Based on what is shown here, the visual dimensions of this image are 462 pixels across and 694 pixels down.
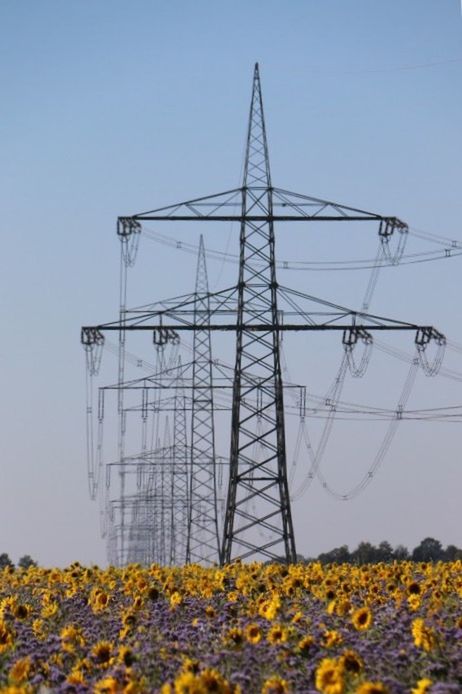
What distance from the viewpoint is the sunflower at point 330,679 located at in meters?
9.51

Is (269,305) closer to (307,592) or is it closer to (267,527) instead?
(267,527)

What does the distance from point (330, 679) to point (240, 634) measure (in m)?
2.47

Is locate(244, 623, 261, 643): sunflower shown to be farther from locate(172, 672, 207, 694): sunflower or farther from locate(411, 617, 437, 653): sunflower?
locate(172, 672, 207, 694): sunflower

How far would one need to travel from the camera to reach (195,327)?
35.5m

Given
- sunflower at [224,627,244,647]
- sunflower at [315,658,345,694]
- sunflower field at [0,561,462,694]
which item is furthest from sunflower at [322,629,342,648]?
sunflower at [315,658,345,694]

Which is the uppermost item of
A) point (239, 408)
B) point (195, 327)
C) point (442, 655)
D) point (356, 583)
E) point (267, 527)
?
point (195, 327)

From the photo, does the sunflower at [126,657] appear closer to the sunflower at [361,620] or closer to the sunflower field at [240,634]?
the sunflower field at [240,634]

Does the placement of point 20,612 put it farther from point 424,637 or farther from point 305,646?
point 424,637

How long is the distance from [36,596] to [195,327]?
1585 centimetres

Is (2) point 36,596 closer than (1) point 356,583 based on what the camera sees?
No

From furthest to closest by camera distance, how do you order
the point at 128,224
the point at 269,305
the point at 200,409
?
the point at 200,409 → the point at 128,224 → the point at 269,305

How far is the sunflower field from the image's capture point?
34.3 feet

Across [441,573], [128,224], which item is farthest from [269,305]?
[441,573]

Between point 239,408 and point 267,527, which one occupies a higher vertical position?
point 239,408
